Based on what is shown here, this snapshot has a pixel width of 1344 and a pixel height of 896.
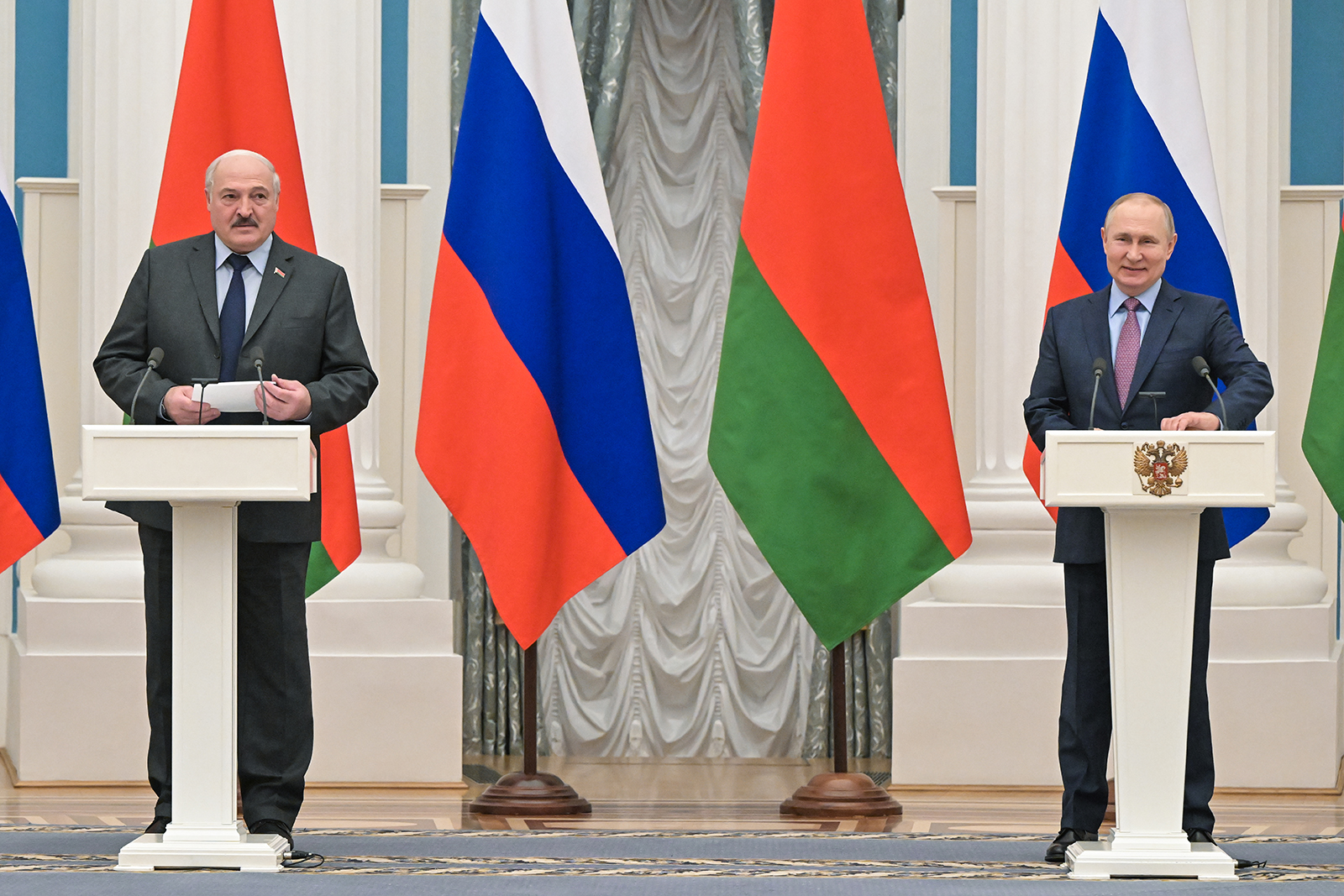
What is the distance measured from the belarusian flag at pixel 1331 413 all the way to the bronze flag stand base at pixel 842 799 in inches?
54.0

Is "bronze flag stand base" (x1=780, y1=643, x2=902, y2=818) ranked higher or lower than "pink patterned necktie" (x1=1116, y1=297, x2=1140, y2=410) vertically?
lower

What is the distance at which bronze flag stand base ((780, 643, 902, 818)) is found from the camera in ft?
14.4

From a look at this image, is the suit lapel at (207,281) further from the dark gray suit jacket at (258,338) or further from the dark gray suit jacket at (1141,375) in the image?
the dark gray suit jacket at (1141,375)

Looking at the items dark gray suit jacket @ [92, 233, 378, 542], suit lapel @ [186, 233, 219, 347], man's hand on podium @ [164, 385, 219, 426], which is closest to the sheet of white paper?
man's hand on podium @ [164, 385, 219, 426]

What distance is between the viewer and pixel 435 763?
5035mm

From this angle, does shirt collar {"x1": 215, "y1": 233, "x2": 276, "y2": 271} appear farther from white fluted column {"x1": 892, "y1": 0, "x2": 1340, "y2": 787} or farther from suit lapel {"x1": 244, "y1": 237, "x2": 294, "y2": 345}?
white fluted column {"x1": 892, "y1": 0, "x2": 1340, "y2": 787}

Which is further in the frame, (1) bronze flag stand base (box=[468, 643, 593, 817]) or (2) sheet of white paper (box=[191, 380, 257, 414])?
(1) bronze flag stand base (box=[468, 643, 593, 817])

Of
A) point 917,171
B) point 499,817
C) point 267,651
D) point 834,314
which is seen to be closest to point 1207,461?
point 834,314

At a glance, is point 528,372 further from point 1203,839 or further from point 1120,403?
point 1203,839

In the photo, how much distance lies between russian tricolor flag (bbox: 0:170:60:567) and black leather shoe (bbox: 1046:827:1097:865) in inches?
100

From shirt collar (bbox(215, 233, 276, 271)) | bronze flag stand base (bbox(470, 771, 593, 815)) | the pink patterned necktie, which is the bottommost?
bronze flag stand base (bbox(470, 771, 593, 815))

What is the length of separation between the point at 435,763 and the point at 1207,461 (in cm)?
278

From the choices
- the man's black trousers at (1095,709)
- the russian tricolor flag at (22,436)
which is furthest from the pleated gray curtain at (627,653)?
the man's black trousers at (1095,709)

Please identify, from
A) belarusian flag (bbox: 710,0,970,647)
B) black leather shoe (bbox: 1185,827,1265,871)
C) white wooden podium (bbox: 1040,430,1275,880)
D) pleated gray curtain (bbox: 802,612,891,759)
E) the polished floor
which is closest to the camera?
white wooden podium (bbox: 1040,430,1275,880)
